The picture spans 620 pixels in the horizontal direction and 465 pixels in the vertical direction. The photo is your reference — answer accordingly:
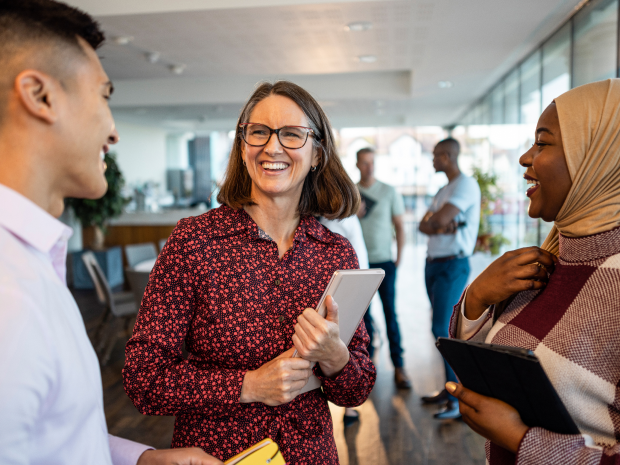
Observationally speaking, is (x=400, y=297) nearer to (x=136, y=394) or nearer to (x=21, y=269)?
(x=136, y=394)

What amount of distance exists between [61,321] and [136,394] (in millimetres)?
584

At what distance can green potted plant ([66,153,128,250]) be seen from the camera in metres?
7.75

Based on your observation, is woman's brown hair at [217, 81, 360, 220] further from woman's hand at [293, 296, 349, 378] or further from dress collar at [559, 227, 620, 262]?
dress collar at [559, 227, 620, 262]

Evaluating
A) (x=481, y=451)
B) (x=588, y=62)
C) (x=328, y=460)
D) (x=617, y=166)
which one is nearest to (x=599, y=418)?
(x=617, y=166)

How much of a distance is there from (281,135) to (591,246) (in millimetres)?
797

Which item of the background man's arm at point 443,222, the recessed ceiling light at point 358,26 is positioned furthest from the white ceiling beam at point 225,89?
the background man's arm at point 443,222

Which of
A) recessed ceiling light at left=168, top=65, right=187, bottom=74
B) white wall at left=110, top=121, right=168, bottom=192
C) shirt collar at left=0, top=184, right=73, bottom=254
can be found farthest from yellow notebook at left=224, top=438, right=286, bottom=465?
white wall at left=110, top=121, right=168, bottom=192

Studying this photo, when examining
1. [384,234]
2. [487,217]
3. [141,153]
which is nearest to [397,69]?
[487,217]

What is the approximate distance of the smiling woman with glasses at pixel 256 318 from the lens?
1.14 meters

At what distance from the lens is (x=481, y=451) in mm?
2973

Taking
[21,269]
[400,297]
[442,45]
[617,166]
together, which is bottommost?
[400,297]

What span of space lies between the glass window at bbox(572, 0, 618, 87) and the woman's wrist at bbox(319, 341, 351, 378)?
3.33 meters

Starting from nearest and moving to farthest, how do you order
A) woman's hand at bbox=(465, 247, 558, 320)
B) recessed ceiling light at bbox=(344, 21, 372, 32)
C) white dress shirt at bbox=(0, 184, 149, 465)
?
white dress shirt at bbox=(0, 184, 149, 465)
woman's hand at bbox=(465, 247, 558, 320)
recessed ceiling light at bbox=(344, 21, 372, 32)

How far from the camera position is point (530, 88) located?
572cm
